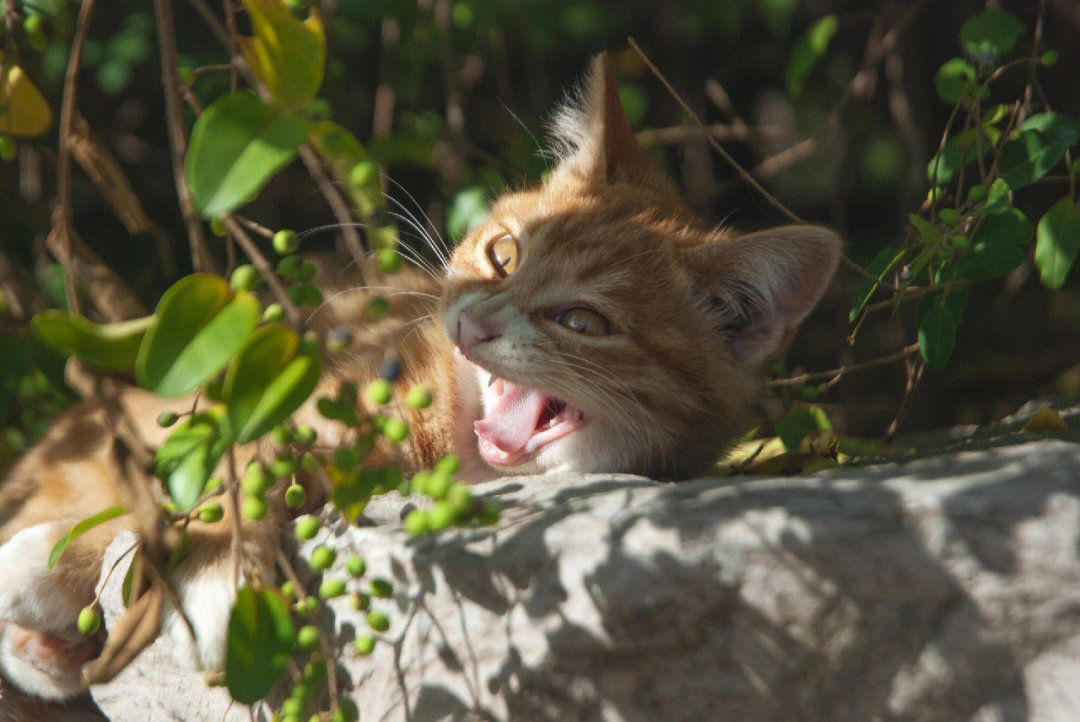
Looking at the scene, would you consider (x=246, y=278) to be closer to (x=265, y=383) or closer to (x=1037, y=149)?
(x=265, y=383)

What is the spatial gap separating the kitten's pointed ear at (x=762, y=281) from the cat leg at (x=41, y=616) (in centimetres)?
117

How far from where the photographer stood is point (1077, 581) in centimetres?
106

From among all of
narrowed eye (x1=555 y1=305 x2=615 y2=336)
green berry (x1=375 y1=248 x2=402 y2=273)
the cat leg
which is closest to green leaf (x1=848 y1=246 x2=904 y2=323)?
narrowed eye (x1=555 y1=305 x2=615 y2=336)

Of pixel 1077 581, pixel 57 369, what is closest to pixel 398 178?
pixel 57 369

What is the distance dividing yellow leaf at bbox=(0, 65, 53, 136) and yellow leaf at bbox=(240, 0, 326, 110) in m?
0.80

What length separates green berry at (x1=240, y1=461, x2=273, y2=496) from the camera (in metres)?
1.07

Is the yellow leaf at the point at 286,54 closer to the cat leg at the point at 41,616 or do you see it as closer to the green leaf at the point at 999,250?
the cat leg at the point at 41,616

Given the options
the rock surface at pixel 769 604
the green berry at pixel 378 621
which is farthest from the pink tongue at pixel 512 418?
the green berry at pixel 378 621

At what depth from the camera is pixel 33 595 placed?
4.87ft

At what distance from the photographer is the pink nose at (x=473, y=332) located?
5.26 ft

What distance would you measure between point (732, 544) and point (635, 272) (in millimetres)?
727

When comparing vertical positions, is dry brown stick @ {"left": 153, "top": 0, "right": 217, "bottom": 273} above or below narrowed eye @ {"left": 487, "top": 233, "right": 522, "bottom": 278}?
above

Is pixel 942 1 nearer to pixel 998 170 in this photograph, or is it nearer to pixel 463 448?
pixel 998 170

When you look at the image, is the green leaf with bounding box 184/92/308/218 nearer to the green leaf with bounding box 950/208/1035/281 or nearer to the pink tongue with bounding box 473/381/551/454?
the pink tongue with bounding box 473/381/551/454
